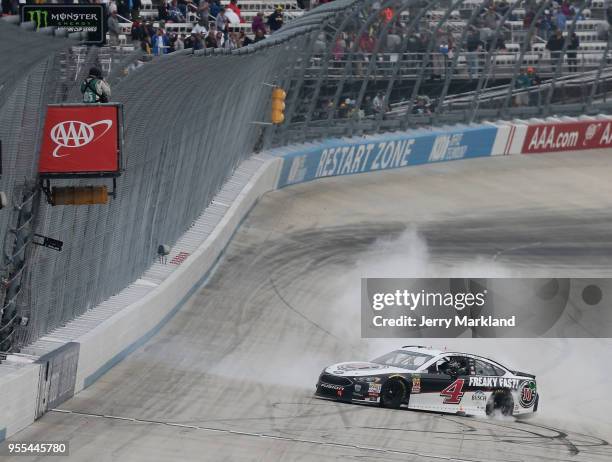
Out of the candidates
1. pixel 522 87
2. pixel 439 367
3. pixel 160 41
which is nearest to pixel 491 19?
pixel 522 87

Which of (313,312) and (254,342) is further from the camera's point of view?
(313,312)

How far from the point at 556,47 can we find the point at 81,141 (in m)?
24.4

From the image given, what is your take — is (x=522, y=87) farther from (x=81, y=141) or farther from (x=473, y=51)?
(x=81, y=141)

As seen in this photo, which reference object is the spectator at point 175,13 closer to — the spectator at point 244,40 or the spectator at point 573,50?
the spectator at point 244,40

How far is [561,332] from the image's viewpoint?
21266mm

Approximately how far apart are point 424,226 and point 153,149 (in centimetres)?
1024

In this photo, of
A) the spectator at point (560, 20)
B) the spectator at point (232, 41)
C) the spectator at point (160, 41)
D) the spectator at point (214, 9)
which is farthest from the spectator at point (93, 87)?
the spectator at point (560, 20)

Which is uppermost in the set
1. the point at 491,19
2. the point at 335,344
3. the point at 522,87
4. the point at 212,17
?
the point at 491,19

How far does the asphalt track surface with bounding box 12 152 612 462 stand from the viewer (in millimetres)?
15109

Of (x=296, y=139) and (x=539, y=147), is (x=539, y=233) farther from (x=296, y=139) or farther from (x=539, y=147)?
(x=539, y=147)

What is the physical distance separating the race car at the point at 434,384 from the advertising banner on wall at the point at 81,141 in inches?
165

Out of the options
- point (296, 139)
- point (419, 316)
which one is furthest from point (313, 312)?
point (296, 139)

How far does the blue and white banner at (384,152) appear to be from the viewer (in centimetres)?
3100

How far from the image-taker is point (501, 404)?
1752 centimetres
